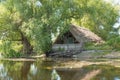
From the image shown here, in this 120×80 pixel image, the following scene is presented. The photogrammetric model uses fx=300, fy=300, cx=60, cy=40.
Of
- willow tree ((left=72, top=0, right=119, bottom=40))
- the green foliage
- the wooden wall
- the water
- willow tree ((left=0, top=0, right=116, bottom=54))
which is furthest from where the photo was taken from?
willow tree ((left=72, top=0, right=119, bottom=40))

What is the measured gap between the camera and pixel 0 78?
18.9 metres

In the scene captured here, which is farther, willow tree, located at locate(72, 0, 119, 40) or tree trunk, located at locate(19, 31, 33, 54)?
willow tree, located at locate(72, 0, 119, 40)

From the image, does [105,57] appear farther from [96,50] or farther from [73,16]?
[73,16]

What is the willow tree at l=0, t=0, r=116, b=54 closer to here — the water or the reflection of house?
the reflection of house

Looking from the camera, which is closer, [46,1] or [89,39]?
[46,1]

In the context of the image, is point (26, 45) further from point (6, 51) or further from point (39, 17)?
point (39, 17)

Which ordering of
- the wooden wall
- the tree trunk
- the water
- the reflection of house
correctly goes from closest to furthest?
the water
the wooden wall
the reflection of house
the tree trunk

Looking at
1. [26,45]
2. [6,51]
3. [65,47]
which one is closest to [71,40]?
[65,47]

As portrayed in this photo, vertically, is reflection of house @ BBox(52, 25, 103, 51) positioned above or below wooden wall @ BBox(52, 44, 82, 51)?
above

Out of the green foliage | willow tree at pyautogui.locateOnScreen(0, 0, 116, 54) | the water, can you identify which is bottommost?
the water

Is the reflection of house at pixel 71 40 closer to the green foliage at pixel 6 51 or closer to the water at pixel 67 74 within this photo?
the green foliage at pixel 6 51

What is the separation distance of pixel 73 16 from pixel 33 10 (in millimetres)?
6045

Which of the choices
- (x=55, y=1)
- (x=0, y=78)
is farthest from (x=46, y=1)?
(x=0, y=78)

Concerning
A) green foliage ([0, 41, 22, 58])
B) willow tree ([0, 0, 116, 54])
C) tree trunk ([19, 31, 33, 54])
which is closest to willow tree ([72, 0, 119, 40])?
tree trunk ([19, 31, 33, 54])
